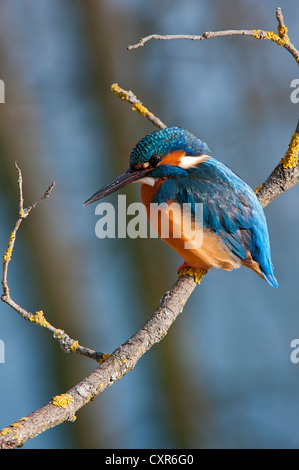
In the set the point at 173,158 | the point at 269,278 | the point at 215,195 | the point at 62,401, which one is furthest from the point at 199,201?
the point at 62,401

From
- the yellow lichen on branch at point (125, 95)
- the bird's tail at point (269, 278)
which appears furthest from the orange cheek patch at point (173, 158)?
the bird's tail at point (269, 278)

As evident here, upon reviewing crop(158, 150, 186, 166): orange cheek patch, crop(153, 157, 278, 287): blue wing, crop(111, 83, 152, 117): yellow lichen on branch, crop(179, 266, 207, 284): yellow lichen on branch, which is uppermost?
crop(111, 83, 152, 117): yellow lichen on branch

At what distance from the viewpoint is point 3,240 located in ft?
16.0

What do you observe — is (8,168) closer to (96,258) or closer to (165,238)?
(96,258)

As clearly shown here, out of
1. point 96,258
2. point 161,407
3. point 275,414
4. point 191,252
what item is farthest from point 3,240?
point 191,252

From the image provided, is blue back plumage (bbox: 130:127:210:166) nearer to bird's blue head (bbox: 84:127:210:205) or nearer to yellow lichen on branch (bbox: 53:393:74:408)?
bird's blue head (bbox: 84:127:210:205)

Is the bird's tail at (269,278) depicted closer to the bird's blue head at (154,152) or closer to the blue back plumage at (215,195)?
the blue back plumage at (215,195)

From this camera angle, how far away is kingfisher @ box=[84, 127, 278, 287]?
2438mm

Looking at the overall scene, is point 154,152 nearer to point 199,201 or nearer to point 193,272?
point 199,201

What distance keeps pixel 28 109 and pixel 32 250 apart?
1007 millimetres

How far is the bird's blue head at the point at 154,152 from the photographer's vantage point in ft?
8.27

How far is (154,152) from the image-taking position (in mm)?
2533

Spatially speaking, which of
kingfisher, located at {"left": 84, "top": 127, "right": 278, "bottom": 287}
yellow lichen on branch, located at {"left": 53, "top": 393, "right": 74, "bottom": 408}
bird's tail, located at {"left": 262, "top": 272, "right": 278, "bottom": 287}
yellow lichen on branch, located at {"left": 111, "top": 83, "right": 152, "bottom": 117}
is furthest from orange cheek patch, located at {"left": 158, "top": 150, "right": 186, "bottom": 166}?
yellow lichen on branch, located at {"left": 53, "top": 393, "right": 74, "bottom": 408}
